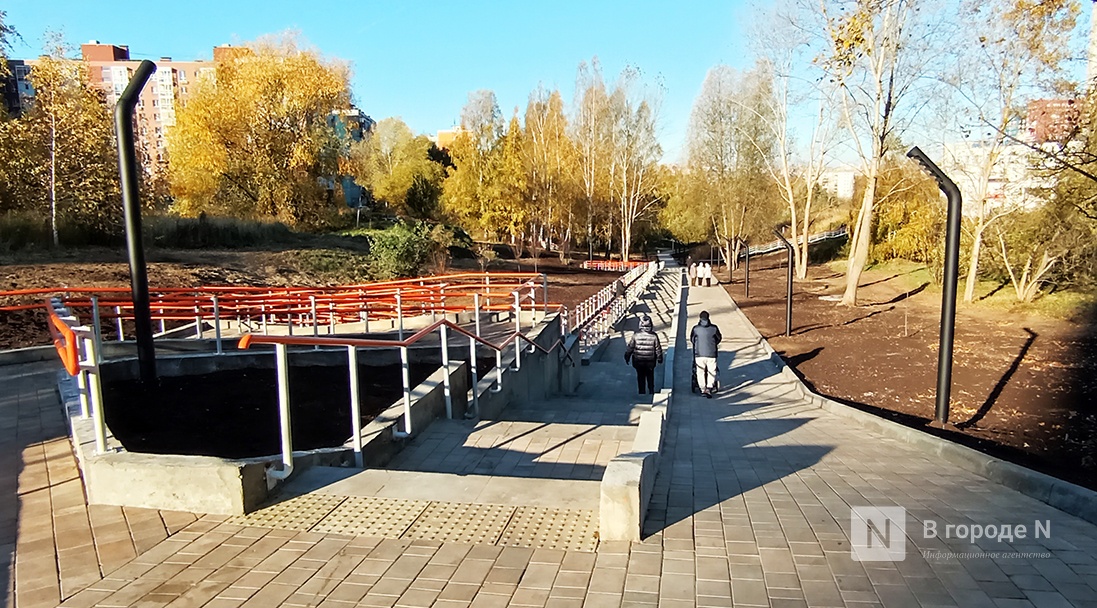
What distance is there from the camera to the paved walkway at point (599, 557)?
2873mm

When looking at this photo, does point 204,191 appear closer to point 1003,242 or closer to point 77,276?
point 77,276

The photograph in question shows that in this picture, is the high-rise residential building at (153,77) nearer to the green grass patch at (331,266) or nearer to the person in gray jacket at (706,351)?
the green grass patch at (331,266)

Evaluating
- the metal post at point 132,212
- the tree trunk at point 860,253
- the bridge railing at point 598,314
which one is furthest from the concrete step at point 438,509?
the tree trunk at point 860,253

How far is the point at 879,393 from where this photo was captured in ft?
33.2

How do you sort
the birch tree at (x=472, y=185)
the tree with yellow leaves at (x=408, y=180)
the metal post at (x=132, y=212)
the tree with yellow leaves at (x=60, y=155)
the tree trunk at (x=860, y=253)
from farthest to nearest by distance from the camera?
1. the tree with yellow leaves at (x=408, y=180)
2. the birch tree at (x=472, y=185)
3. the tree trunk at (x=860, y=253)
4. the tree with yellow leaves at (x=60, y=155)
5. the metal post at (x=132, y=212)

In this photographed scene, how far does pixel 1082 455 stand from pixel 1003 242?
1784 cm

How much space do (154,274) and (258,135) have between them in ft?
45.5

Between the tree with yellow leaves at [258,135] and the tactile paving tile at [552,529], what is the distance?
2932cm

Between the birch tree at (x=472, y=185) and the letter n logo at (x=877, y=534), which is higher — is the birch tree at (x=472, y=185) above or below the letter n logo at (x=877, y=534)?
above

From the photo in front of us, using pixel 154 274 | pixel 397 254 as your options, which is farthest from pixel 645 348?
pixel 154 274

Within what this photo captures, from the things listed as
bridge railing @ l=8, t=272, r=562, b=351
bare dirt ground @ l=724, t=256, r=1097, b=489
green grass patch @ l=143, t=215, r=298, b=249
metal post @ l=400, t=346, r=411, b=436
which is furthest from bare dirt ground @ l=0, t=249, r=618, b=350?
bare dirt ground @ l=724, t=256, r=1097, b=489

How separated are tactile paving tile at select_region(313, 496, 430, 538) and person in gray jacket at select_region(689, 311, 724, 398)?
7.14 metres

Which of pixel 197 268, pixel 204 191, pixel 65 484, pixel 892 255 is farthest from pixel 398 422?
pixel 892 255

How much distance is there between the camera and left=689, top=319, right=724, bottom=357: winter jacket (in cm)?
1011
